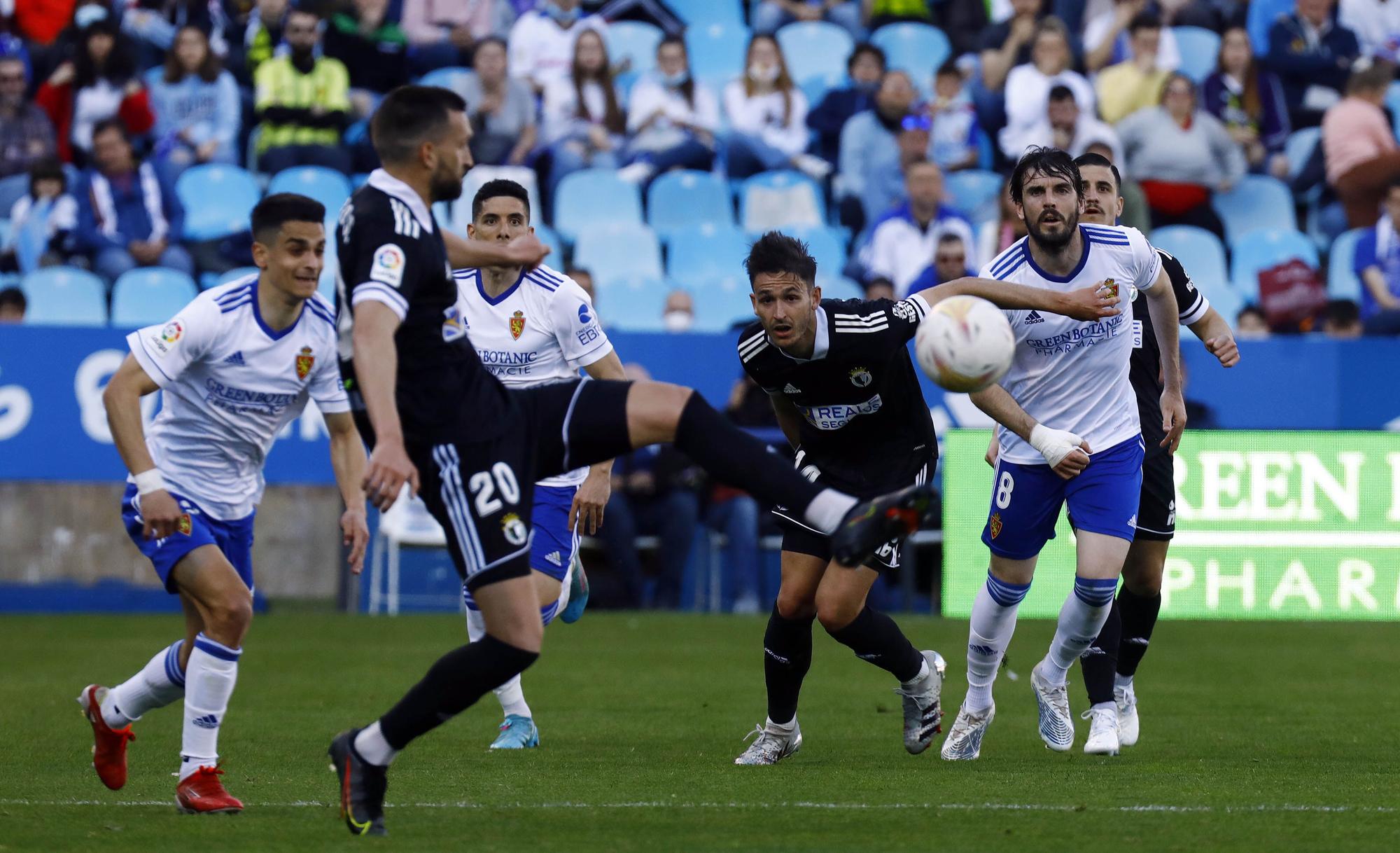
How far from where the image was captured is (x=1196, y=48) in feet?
66.4

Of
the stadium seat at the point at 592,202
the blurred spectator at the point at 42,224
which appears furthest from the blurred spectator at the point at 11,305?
the stadium seat at the point at 592,202

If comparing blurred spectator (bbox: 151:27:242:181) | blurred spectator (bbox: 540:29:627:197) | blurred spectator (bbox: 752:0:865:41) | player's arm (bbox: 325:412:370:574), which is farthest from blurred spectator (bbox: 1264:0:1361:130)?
player's arm (bbox: 325:412:370:574)

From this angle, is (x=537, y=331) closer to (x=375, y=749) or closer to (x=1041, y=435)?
(x=1041, y=435)

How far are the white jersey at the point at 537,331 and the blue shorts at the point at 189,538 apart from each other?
5.80 ft

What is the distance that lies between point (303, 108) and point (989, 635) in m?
12.2

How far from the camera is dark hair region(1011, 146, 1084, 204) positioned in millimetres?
7332

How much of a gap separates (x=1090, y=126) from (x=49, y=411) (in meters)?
10.1

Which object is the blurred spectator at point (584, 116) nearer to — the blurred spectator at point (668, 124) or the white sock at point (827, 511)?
the blurred spectator at point (668, 124)

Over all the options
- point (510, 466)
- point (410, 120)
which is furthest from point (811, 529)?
Result: point (410, 120)

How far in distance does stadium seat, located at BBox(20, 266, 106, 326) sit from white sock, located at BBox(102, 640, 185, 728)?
423 inches

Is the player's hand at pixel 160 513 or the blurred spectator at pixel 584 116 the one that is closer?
the player's hand at pixel 160 513

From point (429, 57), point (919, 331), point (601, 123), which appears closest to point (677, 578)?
point (601, 123)

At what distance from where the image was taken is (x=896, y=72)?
18234mm

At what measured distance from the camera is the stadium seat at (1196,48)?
20.2m
